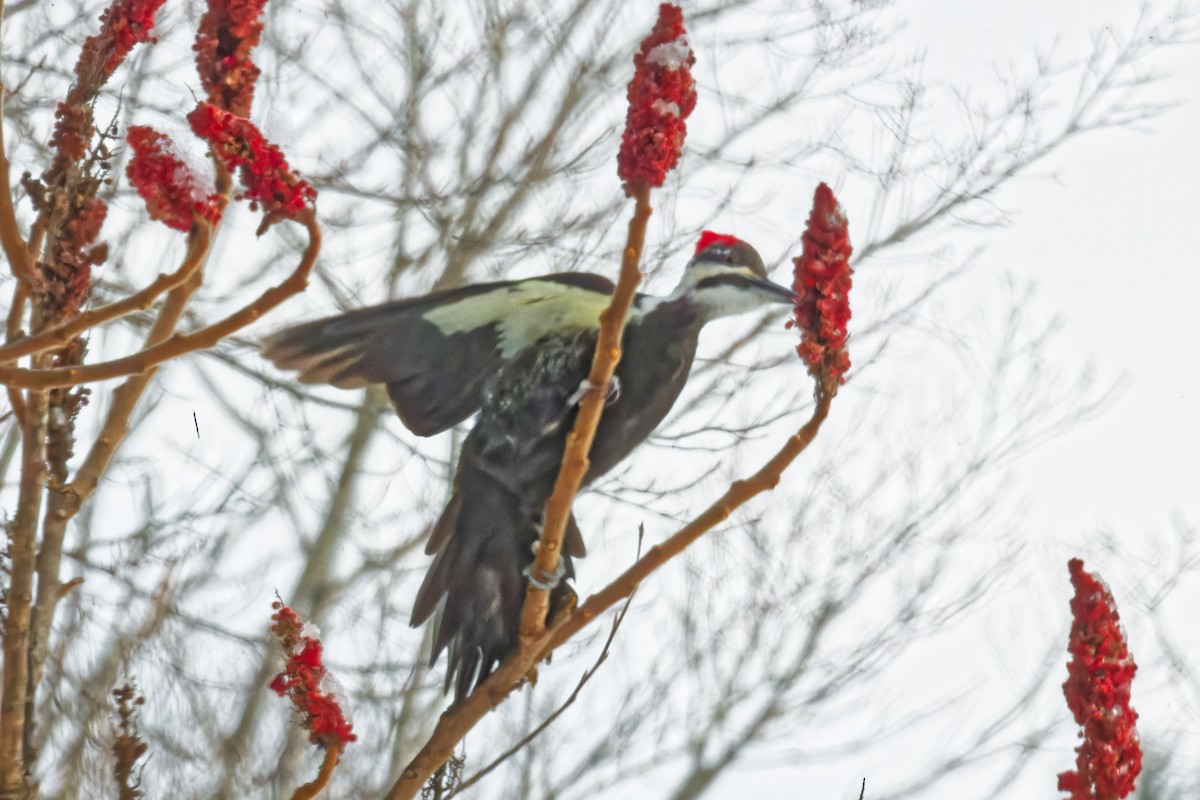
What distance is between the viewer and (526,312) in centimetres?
312

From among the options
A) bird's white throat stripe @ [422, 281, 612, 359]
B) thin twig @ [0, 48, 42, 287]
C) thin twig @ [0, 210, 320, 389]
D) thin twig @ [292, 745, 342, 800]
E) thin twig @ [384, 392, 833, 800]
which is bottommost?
thin twig @ [292, 745, 342, 800]

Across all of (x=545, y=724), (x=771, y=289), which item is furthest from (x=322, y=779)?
(x=771, y=289)

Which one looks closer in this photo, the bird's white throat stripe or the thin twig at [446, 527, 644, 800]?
the thin twig at [446, 527, 644, 800]

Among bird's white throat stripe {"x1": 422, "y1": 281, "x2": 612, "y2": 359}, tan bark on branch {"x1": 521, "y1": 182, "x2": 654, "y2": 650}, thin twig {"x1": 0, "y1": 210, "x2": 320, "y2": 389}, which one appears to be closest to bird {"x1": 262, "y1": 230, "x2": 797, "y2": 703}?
bird's white throat stripe {"x1": 422, "y1": 281, "x2": 612, "y2": 359}

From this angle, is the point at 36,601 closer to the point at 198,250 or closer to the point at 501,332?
the point at 198,250

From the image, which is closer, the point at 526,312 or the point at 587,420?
the point at 587,420

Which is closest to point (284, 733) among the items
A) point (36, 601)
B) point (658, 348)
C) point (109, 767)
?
point (109, 767)

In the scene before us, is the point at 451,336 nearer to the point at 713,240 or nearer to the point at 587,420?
the point at 713,240

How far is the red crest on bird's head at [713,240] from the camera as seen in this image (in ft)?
9.64

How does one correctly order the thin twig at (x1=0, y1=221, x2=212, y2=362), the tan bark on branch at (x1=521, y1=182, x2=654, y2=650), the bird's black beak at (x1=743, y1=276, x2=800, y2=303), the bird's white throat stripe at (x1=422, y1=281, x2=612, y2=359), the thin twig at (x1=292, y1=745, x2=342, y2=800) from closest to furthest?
the thin twig at (x1=0, y1=221, x2=212, y2=362), the thin twig at (x1=292, y1=745, x2=342, y2=800), the tan bark on branch at (x1=521, y1=182, x2=654, y2=650), the bird's black beak at (x1=743, y1=276, x2=800, y2=303), the bird's white throat stripe at (x1=422, y1=281, x2=612, y2=359)

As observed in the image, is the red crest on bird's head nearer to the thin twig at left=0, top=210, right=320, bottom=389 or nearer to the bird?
the bird

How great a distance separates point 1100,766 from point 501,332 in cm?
176

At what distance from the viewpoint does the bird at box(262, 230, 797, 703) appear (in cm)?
293

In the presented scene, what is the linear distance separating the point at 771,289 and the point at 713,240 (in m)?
0.24
